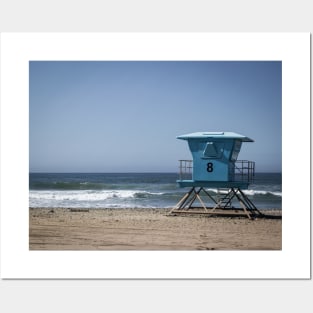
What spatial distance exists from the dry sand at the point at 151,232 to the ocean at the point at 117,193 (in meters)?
3.38

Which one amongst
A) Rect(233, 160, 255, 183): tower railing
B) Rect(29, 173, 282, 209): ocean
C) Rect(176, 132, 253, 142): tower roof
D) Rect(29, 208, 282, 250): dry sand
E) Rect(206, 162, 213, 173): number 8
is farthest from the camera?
Rect(29, 173, 282, 209): ocean

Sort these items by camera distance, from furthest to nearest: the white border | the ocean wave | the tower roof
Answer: the ocean wave
the tower roof
the white border

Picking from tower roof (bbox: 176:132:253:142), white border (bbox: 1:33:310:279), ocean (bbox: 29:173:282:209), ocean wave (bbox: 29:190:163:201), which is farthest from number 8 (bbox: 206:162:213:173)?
ocean wave (bbox: 29:190:163:201)

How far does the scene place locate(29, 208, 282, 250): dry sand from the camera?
13953mm

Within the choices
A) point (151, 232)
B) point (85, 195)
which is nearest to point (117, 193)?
point (85, 195)

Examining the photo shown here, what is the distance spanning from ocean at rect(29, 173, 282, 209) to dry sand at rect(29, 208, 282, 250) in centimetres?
338

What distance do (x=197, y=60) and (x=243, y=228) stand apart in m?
4.82

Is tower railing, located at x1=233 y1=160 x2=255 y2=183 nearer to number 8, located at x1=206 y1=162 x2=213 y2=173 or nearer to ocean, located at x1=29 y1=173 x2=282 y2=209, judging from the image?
number 8, located at x1=206 y1=162 x2=213 y2=173

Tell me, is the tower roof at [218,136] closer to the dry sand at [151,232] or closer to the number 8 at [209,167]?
the number 8 at [209,167]

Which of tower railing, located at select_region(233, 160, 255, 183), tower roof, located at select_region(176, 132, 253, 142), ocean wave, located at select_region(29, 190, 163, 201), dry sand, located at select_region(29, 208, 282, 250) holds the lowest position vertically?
dry sand, located at select_region(29, 208, 282, 250)

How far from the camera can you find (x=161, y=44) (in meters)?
13.2

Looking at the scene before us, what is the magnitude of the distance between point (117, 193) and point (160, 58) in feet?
52.1

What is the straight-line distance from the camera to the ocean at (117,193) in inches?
936
